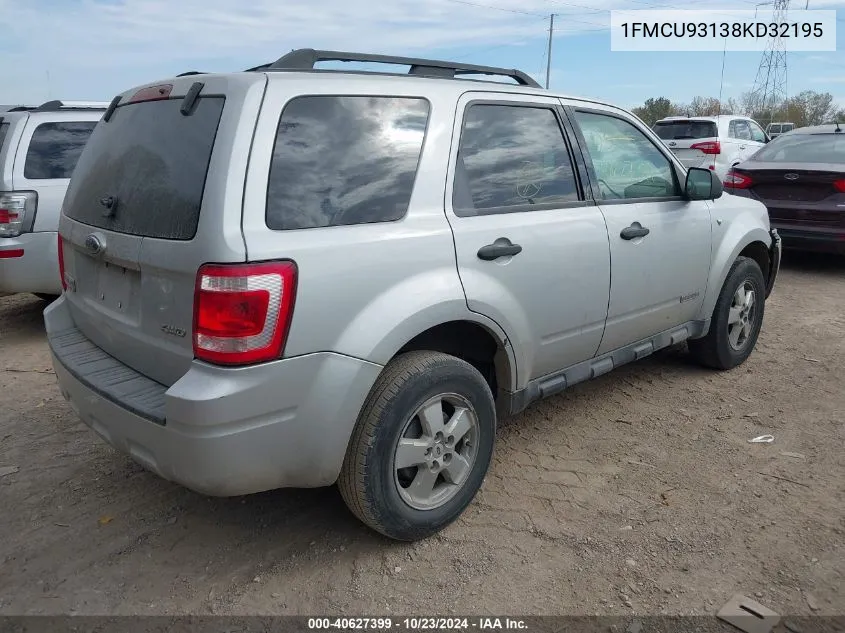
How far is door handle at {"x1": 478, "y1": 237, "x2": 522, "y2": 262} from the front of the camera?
9.47ft

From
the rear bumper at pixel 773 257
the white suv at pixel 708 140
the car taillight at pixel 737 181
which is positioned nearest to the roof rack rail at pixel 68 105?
the rear bumper at pixel 773 257

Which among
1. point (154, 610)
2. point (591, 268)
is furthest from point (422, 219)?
point (154, 610)

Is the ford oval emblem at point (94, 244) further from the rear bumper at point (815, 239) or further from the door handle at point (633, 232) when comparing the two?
the rear bumper at point (815, 239)

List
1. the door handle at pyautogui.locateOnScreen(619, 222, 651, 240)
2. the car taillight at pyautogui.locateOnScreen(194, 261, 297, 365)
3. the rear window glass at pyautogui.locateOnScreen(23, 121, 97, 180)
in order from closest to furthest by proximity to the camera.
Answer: the car taillight at pyautogui.locateOnScreen(194, 261, 297, 365) → the door handle at pyautogui.locateOnScreen(619, 222, 651, 240) → the rear window glass at pyautogui.locateOnScreen(23, 121, 97, 180)

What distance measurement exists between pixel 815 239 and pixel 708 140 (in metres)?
5.82

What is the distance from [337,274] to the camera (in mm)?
2406

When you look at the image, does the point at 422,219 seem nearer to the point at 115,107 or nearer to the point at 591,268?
the point at 591,268

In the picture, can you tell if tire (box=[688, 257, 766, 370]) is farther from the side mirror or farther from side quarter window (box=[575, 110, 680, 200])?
side quarter window (box=[575, 110, 680, 200])

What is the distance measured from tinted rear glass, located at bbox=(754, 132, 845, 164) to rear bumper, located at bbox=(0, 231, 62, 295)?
24.9 feet

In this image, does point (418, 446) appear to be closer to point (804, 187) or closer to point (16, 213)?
point (16, 213)

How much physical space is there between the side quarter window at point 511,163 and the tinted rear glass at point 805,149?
5693mm

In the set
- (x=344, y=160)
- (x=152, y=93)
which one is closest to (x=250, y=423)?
(x=344, y=160)

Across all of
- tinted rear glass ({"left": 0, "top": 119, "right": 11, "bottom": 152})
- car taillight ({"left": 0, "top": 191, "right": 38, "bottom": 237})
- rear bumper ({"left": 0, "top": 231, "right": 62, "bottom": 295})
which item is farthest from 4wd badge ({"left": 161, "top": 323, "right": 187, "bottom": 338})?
tinted rear glass ({"left": 0, "top": 119, "right": 11, "bottom": 152})

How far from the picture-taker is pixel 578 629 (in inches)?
94.4
